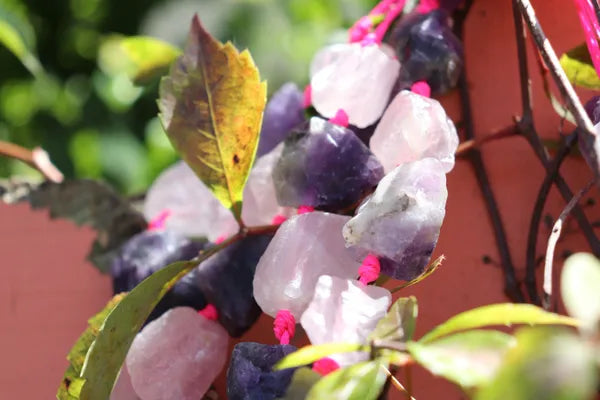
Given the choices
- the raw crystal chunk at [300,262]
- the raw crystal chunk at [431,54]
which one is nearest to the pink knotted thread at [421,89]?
the raw crystal chunk at [431,54]

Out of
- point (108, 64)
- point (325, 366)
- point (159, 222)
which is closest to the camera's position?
point (325, 366)

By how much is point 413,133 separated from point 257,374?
161 mm

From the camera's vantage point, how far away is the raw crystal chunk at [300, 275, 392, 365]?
330mm

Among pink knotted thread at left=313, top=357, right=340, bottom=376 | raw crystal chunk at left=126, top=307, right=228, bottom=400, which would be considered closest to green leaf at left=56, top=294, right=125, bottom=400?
raw crystal chunk at left=126, top=307, right=228, bottom=400

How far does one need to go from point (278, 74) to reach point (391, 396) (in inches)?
13.5

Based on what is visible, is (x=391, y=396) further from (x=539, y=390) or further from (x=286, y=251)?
(x=539, y=390)

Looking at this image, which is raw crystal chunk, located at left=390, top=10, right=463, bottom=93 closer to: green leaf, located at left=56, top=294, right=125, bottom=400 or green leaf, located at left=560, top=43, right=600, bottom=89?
green leaf, located at left=560, top=43, right=600, bottom=89

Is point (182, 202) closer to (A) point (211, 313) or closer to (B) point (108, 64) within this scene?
(A) point (211, 313)

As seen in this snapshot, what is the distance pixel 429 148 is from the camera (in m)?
0.41

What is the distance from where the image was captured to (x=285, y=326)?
372 mm

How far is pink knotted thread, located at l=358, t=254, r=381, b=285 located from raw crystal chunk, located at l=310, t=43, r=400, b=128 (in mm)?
122

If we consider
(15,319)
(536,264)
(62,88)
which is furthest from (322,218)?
(62,88)

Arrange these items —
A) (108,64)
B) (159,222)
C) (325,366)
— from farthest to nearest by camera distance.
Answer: (108,64)
(159,222)
(325,366)

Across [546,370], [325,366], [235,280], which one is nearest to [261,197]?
[235,280]
